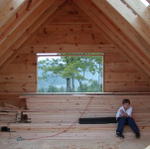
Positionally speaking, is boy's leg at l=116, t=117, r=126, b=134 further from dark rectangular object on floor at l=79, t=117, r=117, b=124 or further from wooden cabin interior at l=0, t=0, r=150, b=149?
dark rectangular object on floor at l=79, t=117, r=117, b=124

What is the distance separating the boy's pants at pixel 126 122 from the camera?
211 inches

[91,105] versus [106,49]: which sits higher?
[106,49]

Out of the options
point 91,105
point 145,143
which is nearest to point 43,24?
point 91,105

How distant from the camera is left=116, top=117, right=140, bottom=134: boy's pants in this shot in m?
5.37

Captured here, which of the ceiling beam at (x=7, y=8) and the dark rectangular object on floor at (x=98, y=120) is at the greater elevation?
the ceiling beam at (x=7, y=8)

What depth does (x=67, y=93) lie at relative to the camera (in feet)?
20.4

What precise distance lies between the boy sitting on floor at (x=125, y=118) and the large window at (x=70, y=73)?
1.90 meters

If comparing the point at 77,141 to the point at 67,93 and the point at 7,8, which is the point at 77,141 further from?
the point at 7,8

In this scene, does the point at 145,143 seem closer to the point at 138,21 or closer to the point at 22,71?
the point at 138,21

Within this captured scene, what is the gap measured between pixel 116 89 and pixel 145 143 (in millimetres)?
1661

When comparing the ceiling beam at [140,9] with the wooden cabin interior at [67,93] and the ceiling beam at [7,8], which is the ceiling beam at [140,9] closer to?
the ceiling beam at [7,8]

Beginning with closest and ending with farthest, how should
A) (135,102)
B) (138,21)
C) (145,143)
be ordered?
(138,21)
(145,143)
(135,102)

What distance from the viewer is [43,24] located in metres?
6.27

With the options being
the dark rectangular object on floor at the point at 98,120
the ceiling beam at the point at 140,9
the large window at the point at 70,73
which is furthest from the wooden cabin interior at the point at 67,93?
the ceiling beam at the point at 140,9
